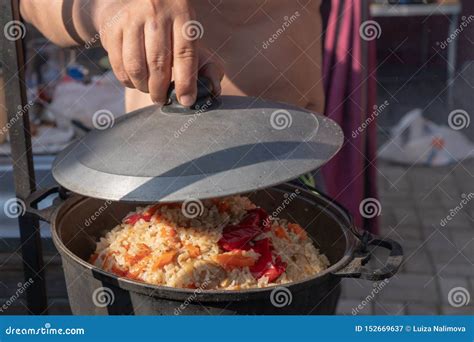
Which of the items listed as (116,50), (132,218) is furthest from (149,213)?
(116,50)

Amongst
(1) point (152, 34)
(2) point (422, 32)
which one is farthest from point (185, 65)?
(2) point (422, 32)

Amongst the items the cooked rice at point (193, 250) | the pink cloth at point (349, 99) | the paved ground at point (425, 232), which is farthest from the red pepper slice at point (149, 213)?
the pink cloth at point (349, 99)

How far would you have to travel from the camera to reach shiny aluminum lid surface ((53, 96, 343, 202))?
1.55 m

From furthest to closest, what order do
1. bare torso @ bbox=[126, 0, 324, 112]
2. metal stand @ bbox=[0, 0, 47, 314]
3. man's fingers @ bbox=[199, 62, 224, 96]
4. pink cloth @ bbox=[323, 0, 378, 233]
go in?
pink cloth @ bbox=[323, 0, 378, 233] → bare torso @ bbox=[126, 0, 324, 112] → metal stand @ bbox=[0, 0, 47, 314] → man's fingers @ bbox=[199, 62, 224, 96]

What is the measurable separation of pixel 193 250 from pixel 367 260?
0.49m

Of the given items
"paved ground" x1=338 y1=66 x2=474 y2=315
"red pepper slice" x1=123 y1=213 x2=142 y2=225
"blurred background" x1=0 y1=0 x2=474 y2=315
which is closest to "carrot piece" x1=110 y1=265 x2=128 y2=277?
"red pepper slice" x1=123 y1=213 x2=142 y2=225

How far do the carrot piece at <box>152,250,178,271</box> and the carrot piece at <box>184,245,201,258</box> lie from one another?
0.16ft

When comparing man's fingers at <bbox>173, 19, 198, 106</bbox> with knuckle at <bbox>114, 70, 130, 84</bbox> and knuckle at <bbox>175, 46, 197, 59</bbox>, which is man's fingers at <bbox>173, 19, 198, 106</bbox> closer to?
knuckle at <bbox>175, 46, 197, 59</bbox>

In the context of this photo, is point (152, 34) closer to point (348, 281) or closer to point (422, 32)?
point (348, 281)

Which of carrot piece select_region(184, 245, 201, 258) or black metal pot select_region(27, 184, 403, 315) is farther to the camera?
carrot piece select_region(184, 245, 201, 258)

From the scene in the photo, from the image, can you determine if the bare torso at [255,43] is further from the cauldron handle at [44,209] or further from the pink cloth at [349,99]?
the pink cloth at [349,99]

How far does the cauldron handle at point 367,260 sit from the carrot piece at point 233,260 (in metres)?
0.28

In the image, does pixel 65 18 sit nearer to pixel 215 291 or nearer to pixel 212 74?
pixel 212 74

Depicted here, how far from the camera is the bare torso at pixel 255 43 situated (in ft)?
8.15
